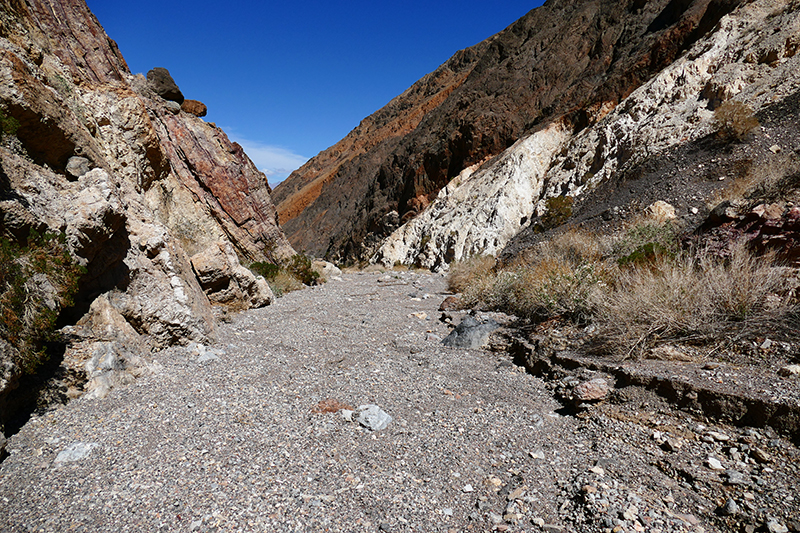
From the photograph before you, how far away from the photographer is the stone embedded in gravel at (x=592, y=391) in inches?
137

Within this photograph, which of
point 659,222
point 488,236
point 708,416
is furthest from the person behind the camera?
point 488,236

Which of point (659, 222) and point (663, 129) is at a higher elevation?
point (663, 129)

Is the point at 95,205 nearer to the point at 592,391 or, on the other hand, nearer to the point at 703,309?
the point at 592,391

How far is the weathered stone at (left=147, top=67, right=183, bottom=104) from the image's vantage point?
41.2ft

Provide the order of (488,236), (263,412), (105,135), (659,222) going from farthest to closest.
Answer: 1. (488,236)
2. (659,222)
3. (105,135)
4. (263,412)

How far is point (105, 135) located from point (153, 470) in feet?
26.7

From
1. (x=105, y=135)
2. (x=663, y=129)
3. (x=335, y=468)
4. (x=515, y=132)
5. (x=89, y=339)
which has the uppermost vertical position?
(x=515, y=132)

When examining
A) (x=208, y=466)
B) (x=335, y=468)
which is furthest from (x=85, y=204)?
(x=335, y=468)

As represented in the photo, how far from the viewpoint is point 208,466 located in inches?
99.7

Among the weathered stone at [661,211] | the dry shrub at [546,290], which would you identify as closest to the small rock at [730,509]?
the dry shrub at [546,290]

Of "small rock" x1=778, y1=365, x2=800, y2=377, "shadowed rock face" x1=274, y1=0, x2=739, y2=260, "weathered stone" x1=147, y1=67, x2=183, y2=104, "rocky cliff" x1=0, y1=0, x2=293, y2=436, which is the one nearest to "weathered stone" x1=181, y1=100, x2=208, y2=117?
"weathered stone" x1=147, y1=67, x2=183, y2=104

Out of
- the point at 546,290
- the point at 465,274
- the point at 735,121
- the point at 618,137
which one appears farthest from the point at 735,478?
the point at 618,137

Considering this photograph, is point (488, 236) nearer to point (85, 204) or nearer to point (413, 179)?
point (413, 179)

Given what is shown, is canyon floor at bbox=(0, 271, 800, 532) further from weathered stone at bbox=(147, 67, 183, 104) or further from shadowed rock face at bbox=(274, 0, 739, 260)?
shadowed rock face at bbox=(274, 0, 739, 260)
